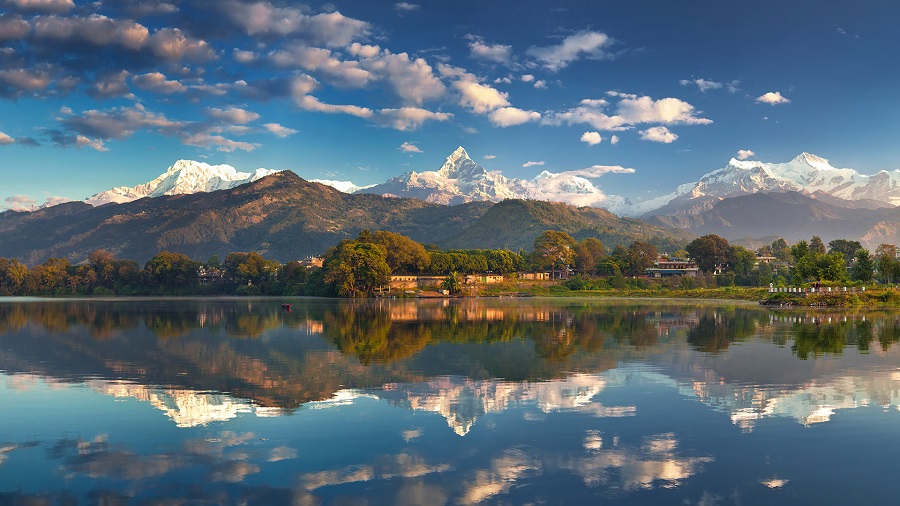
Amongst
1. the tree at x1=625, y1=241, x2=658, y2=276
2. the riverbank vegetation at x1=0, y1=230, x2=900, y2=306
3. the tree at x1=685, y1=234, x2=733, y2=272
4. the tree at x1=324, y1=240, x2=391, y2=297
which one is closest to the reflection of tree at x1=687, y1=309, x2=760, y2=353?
the riverbank vegetation at x1=0, y1=230, x2=900, y2=306

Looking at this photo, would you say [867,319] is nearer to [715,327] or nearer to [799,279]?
[715,327]

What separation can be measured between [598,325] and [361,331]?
72.5ft

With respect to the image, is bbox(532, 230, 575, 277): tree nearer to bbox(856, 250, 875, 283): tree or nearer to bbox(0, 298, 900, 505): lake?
bbox(856, 250, 875, 283): tree

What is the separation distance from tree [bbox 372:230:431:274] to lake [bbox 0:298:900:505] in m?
124

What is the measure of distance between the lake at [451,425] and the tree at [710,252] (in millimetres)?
145776

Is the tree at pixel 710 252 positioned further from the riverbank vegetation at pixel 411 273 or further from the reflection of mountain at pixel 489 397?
the reflection of mountain at pixel 489 397

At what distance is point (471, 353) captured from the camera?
36219 mm

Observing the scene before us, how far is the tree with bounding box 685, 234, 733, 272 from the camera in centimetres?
17738

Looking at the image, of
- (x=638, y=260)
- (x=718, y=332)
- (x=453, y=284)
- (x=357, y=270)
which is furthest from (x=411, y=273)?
(x=718, y=332)

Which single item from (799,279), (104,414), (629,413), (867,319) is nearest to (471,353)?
(629,413)

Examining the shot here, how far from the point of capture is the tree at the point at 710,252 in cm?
17738

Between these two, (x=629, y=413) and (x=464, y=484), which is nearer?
(x=464, y=484)

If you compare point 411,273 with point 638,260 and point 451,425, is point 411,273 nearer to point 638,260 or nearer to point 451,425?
point 638,260

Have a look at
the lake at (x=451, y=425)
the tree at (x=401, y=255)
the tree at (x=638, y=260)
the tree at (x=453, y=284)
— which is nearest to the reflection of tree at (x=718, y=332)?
the lake at (x=451, y=425)
